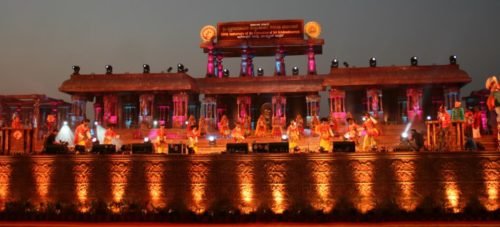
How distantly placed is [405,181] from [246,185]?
5.77m

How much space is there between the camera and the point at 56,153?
727 inches

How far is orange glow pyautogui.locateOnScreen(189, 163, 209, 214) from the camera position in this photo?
668 inches

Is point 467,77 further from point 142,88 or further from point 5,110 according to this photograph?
point 5,110

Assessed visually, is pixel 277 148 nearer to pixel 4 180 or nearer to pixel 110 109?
pixel 4 180

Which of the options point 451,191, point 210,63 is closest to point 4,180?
point 451,191

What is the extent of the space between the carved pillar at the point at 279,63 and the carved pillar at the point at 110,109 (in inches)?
582

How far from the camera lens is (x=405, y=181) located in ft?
53.5

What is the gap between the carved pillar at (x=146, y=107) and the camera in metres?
38.5

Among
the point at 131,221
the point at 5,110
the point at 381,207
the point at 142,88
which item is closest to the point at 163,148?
the point at 131,221

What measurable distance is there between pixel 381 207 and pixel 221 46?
29.6m

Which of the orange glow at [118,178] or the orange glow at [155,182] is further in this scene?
the orange glow at [118,178]

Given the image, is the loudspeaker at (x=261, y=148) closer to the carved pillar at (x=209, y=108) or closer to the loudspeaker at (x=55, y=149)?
the loudspeaker at (x=55, y=149)

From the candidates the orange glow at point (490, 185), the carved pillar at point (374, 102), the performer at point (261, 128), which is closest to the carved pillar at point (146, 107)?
the performer at point (261, 128)

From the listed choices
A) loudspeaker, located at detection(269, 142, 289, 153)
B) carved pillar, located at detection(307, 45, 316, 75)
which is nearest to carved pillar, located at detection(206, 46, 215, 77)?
carved pillar, located at detection(307, 45, 316, 75)
